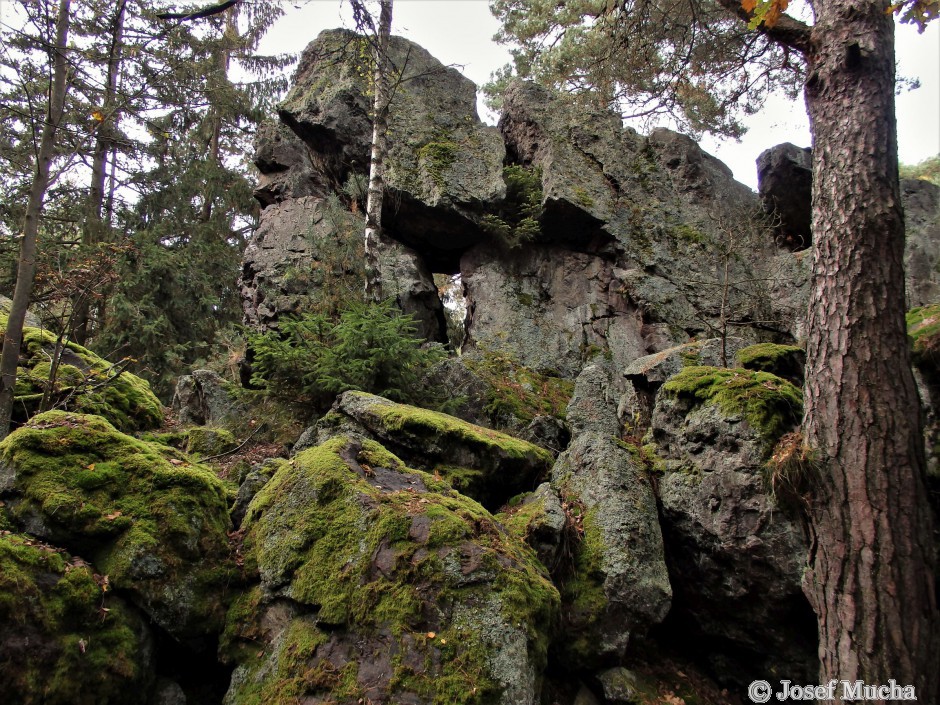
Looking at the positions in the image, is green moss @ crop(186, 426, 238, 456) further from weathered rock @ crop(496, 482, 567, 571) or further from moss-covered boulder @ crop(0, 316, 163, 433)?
weathered rock @ crop(496, 482, 567, 571)

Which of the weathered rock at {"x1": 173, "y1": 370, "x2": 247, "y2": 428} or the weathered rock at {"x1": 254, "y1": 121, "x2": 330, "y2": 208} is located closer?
the weathered rock at {"x1": 173, "y1": 370, "x2": 247, "y2": 428}

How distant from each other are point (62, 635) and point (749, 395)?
6.02m

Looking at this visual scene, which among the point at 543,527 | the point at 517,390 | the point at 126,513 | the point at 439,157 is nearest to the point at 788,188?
the point at 439,157

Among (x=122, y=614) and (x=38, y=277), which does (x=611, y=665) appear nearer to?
(x=122, y=614)

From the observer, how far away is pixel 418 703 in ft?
10.3

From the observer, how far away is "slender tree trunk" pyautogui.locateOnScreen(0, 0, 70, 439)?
17.9ft

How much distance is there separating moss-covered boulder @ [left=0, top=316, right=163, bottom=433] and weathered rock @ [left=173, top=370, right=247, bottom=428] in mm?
872

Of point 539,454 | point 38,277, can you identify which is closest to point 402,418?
point 539,454

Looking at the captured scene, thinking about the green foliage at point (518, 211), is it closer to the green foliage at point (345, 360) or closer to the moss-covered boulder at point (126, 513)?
the green foliage at point (345, 360)

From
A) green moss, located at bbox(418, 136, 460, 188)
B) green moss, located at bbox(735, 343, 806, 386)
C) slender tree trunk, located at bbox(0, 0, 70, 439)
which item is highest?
green moss, located at bbox(418, 136, 460, 188)

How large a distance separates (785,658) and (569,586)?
81.5 inches

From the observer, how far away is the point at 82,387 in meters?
6.11

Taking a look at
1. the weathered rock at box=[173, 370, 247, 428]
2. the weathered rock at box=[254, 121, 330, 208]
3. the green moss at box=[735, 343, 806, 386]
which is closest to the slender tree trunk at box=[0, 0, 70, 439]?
the weathered rock at box=[173, 370, 247, 428]

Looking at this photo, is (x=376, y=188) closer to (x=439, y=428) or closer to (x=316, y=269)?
(x=316, y=269)
